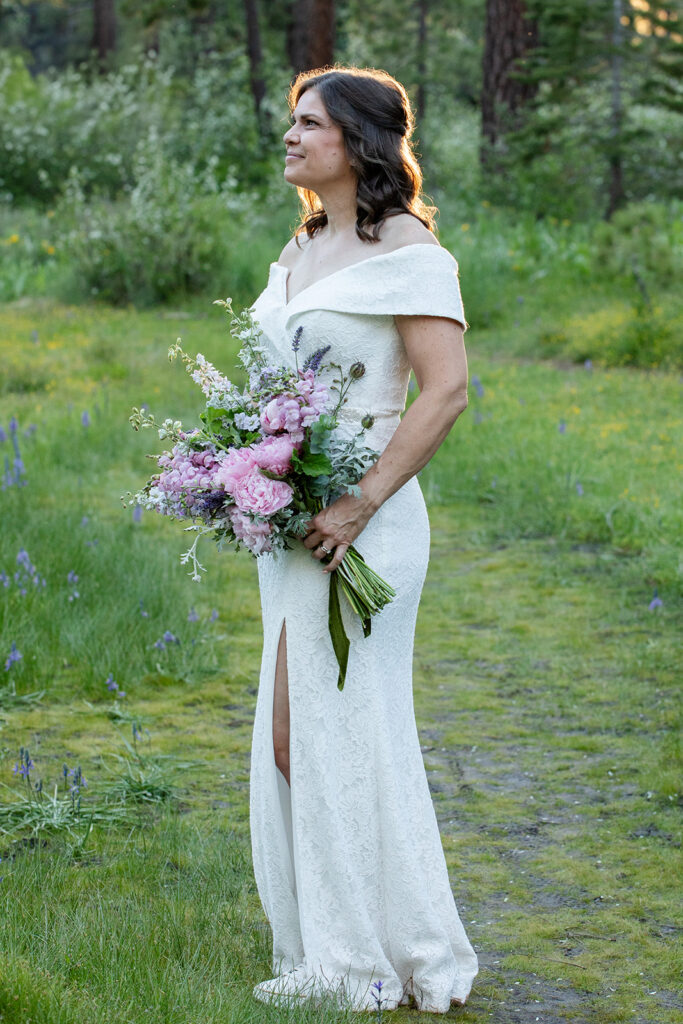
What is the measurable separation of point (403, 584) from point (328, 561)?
0.68ft

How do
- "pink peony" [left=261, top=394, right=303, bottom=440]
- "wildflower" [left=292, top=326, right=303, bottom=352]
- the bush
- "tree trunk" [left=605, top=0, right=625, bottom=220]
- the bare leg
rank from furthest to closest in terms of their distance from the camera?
"tree trunk" [left=605, top=0, right=625, bottom=220], the bush, the bare leg, "wildflower" [left=292, top=326, right=303, bottom=352], "pink peony" [left=261, top=394, right=303, bottom=440]

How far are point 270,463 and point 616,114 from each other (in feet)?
50.0

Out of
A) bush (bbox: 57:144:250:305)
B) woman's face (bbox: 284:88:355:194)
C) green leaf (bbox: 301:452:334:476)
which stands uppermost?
woman's face (bbox: 284:88:355:194)

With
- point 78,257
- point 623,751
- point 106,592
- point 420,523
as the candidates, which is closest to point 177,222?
point 78,257

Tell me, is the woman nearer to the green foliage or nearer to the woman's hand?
the woman's hand

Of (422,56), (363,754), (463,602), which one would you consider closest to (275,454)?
(363,754)

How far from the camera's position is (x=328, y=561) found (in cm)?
309

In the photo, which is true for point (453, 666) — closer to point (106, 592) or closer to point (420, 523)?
point (106, 592)

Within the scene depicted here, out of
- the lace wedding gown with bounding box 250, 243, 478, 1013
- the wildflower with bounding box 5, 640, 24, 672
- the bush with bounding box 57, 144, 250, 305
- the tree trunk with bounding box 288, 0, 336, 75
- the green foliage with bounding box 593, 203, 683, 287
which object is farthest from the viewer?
the tree trunk with bounding box 288, 0, 336, 75

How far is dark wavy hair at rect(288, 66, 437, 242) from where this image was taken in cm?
313

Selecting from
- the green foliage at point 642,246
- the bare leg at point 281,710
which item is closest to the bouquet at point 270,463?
the bare leg at point 281,710

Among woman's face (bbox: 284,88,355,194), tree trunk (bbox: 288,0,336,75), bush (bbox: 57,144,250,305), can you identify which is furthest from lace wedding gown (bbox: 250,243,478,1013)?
tree trunk (bbox: 288,0,336,75)

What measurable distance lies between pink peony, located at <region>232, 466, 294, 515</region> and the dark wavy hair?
0.70 meters

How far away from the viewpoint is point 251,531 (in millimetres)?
2910
